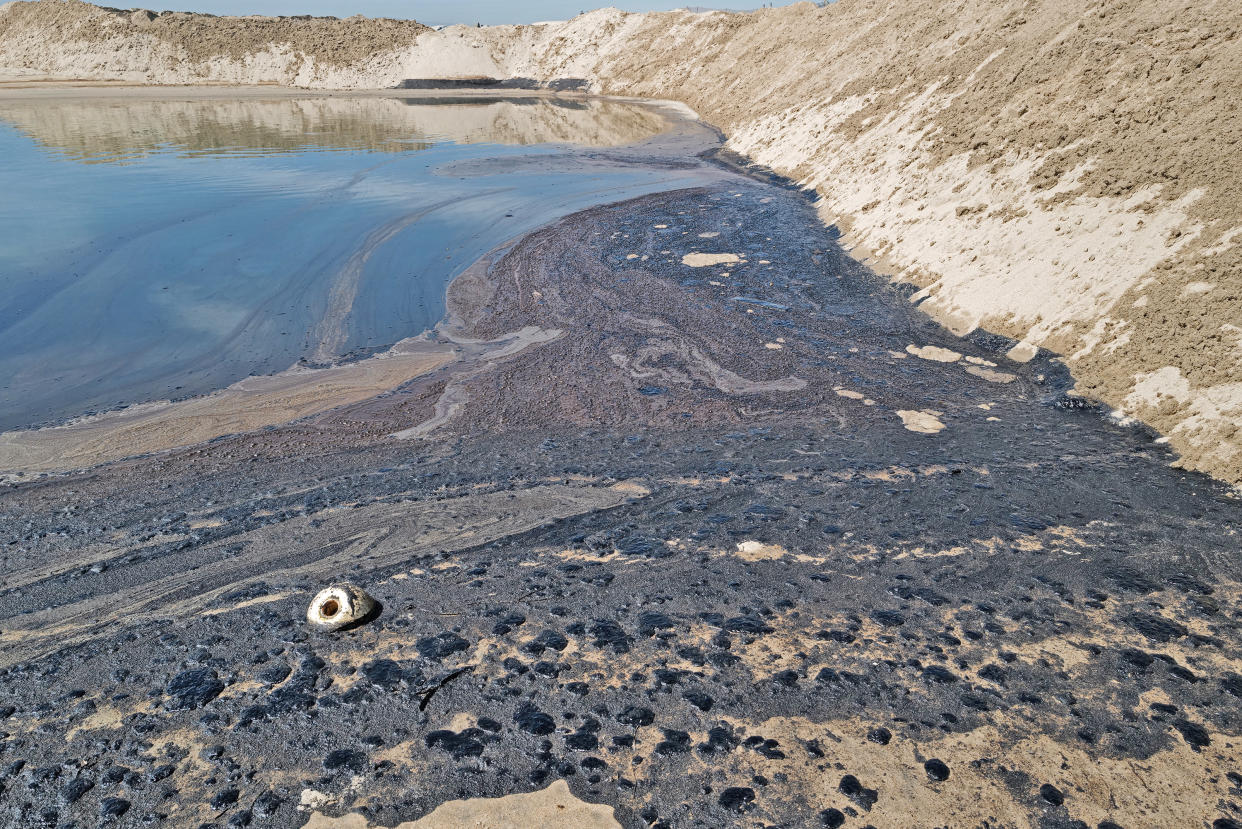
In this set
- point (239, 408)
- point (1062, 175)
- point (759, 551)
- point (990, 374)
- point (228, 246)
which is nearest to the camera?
point (759, 551)

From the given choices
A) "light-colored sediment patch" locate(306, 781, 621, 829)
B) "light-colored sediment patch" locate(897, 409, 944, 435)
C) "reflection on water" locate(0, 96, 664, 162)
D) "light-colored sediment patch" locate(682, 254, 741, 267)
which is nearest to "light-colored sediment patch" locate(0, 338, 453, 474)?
"light-colored sediment patch" locate(682, 254, 741, 267)

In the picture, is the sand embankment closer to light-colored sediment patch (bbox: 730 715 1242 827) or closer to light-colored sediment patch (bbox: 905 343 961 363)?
light-colored sediment patch (bbox: 905 343 961 363)

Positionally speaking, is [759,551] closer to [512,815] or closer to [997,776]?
[997,776]

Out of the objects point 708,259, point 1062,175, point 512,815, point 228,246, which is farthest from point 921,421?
point 228,246

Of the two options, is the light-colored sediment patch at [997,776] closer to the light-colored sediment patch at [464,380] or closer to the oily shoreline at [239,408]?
the light-colored sediment patch at [464,380]

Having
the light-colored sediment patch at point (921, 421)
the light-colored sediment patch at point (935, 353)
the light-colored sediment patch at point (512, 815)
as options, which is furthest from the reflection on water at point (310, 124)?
the light-colored sediment patch at point (512, 815)

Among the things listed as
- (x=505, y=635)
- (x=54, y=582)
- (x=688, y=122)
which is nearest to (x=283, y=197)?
(x=54, y=582)
